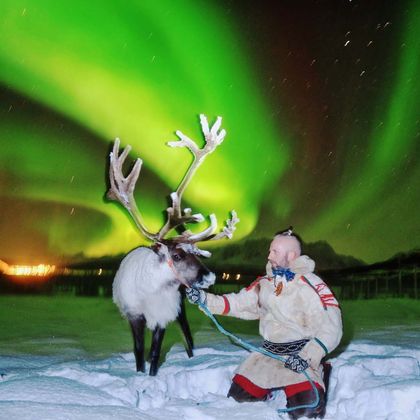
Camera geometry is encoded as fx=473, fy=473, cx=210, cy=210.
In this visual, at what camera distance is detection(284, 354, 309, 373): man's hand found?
304cm

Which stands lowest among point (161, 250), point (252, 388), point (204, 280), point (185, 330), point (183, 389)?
point (183, 389)

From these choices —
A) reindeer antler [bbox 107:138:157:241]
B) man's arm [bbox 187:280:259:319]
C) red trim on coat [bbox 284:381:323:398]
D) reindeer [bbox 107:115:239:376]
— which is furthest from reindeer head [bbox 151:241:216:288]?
red trim on coat [bbox 284:381:323:398]

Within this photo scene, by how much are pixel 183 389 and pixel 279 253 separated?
1602 mm

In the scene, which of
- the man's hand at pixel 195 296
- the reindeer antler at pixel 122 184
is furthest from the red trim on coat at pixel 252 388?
the reindeer antler at pixel 122 184

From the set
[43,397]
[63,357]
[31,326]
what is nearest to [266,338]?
[43,397]

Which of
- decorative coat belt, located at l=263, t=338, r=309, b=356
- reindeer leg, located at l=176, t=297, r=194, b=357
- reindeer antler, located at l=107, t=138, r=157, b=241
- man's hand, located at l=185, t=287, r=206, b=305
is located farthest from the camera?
reindeer leg, located at l=176, t=297, r=194, b=357

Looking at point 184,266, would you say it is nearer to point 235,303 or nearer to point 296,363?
point 235,303

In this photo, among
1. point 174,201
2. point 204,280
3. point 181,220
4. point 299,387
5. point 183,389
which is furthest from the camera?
point 174,201

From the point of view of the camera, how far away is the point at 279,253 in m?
3.40

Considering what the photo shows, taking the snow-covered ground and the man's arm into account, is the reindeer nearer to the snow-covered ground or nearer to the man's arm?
the snow-covered ground

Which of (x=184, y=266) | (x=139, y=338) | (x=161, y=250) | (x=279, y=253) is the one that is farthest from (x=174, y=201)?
(x=279, y=253)

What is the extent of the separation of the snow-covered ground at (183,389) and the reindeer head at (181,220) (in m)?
0.93

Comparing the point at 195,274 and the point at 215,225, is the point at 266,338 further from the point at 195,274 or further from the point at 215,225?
the point at 215,225

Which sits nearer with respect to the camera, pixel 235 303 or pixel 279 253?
pixel 279 253
